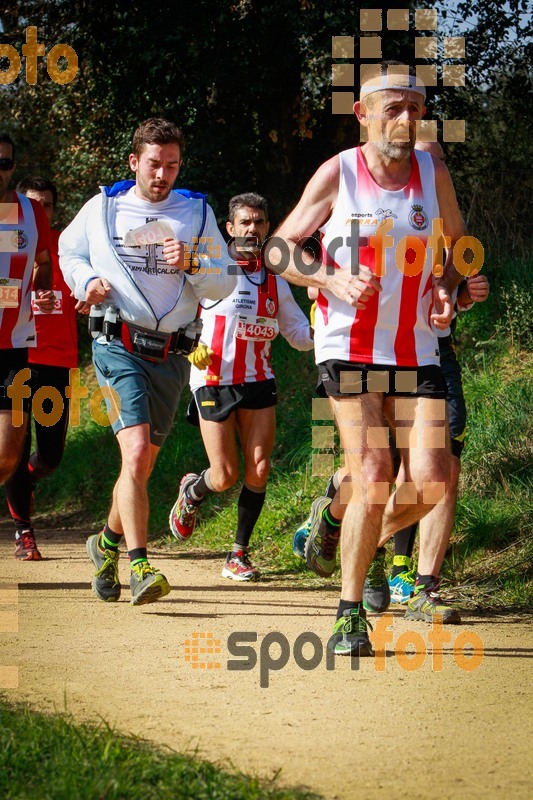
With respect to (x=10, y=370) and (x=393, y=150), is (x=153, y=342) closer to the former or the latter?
(x=10, y=370)

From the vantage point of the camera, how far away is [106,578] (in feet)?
21.8

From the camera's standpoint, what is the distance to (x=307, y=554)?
22.7 feet

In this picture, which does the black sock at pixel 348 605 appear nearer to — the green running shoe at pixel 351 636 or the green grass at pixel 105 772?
the green running shoe at pixel 351 636

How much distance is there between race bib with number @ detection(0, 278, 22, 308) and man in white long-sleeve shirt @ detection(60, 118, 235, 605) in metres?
0.57

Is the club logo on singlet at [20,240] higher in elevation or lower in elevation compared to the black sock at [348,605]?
higher

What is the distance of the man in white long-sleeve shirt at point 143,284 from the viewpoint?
6.45 meters

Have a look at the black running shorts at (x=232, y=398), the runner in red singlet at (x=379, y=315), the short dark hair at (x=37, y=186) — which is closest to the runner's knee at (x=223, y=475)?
the black running shorts at (x=232, y=398)

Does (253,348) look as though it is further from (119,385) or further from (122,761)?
A: (122,761)

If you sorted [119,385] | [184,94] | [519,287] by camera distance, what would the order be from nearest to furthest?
1. [119,385]
2. [519,287]
3. [184,94]

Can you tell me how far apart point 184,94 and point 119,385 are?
7.69m

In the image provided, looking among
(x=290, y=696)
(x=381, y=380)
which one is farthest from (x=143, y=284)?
(x=290, y=696)

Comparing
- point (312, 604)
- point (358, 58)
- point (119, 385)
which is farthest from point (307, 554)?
point (358, 58)

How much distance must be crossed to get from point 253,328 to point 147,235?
5.12 ft

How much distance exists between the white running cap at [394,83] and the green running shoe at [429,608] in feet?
8.43
